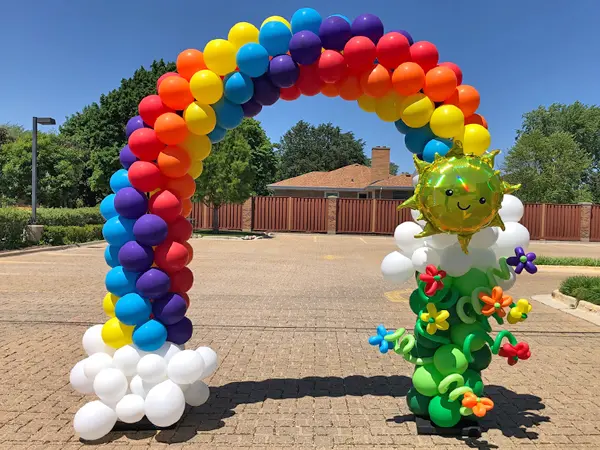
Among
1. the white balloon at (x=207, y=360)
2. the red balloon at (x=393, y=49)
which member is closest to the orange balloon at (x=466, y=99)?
the red balloon at (x=393, y=49)

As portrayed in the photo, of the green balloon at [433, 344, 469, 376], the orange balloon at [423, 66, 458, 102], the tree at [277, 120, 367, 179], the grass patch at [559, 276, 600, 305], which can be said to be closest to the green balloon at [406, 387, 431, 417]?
the green balloon at [433, 344, 469, 376]

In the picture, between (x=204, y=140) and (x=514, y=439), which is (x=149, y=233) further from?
(x=514, y=439)

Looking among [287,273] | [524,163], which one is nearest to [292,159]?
[524,163]

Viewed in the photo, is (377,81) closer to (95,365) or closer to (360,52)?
(360,52)

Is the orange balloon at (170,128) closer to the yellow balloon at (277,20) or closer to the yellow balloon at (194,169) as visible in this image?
the yellow balloon at (194,169)

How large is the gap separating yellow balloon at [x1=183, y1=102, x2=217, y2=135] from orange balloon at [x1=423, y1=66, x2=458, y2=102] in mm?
1886

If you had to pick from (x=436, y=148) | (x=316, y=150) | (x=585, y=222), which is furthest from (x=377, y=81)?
(x=316, y=150)

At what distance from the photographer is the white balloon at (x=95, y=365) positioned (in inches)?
157

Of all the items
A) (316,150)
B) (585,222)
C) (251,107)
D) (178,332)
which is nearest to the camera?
(178,332)

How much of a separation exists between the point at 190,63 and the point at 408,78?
1923 millimetres

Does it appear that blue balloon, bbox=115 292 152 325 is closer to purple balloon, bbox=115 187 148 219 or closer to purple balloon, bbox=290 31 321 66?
purple balloon, bbox=115 187 148 219

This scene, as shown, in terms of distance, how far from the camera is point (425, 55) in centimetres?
406

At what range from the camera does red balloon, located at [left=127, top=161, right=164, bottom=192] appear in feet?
13.1

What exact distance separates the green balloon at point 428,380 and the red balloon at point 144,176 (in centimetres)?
278
